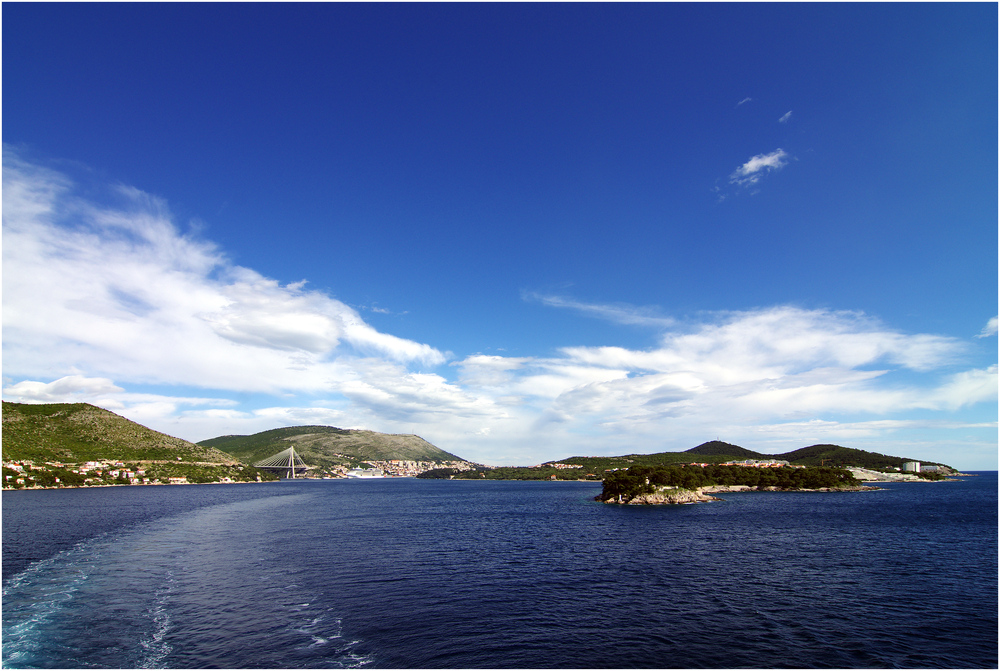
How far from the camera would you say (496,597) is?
43906 millimetres

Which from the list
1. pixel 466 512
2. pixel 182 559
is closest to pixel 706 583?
pixel 182 559

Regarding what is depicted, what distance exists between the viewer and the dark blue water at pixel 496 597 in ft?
102

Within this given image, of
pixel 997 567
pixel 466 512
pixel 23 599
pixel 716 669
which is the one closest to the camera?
pixel 716 669

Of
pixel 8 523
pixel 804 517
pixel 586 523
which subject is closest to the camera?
pixel 8 523

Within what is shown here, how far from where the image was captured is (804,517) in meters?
106

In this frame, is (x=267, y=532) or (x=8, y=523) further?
(x=8, y=523)

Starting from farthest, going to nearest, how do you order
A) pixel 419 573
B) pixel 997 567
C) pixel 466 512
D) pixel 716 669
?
1. pixel 466 512
2. pixel 997 567
3. pixel 419 573
4. pixel 716 669

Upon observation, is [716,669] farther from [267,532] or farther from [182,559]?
[267,532]

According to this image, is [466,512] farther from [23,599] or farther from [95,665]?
[95,665]

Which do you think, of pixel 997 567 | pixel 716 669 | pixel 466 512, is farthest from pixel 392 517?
pixel 997 567

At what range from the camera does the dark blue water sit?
102 ft

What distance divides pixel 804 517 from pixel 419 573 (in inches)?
3901

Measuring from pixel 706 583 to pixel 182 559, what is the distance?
215 ft

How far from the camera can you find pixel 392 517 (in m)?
110
